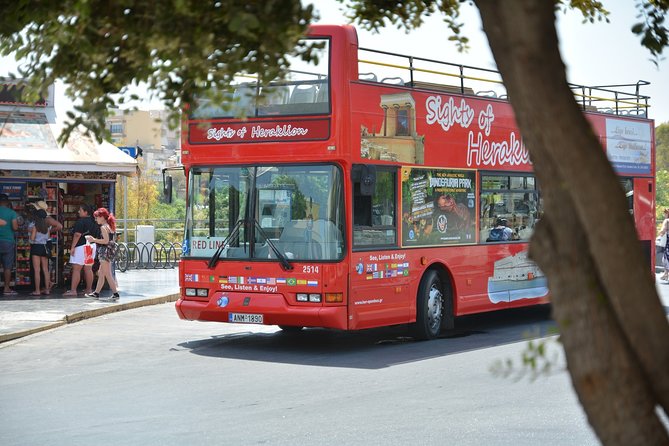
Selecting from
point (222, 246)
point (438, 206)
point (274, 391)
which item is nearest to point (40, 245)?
point (222, 246)

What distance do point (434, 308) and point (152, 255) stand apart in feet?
62.8

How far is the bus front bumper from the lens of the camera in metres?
12.9

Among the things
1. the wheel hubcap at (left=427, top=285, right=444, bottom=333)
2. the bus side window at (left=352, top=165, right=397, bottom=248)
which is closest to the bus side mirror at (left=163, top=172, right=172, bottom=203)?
the bus side window at (left=352, top=165, right=397, bottom=248)

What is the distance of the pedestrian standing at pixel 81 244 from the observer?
20.1 metres

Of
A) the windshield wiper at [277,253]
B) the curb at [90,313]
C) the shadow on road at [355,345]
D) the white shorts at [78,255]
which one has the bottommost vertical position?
the shadow on road at [355,345]

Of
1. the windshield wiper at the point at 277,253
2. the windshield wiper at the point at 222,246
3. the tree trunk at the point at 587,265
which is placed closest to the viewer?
the tree trunk at the point at 587,265

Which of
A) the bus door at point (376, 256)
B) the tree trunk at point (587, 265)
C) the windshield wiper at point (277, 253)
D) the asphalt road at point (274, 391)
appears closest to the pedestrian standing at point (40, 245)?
the asphalt road at point (274, 391)

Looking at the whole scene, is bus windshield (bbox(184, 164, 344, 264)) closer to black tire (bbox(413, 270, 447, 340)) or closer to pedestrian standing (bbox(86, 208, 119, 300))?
black tire (bbox(413, 270, 447, 340))

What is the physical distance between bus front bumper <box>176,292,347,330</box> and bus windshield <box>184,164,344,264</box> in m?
0.50

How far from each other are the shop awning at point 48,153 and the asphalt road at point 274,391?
6.44 metres

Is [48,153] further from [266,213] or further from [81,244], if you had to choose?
[266,213]

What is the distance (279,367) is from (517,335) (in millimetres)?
4649

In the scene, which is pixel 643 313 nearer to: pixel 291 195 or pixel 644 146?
pixel 291 195

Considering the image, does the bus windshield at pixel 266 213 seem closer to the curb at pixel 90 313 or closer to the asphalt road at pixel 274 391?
the asphalt road at pixel 274 391
